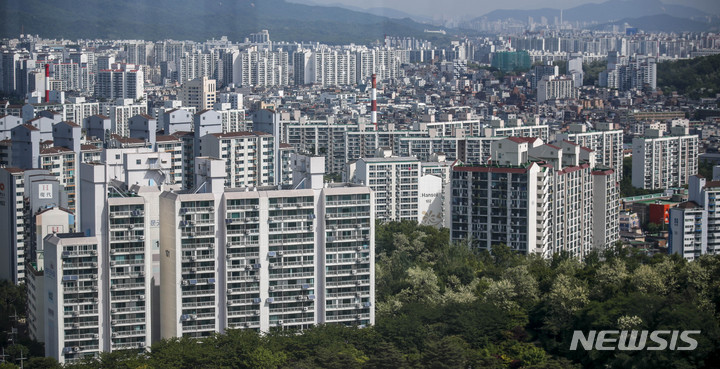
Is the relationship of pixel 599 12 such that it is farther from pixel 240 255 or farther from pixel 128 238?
pixel 128 238

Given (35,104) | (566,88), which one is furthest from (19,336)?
(566,88)

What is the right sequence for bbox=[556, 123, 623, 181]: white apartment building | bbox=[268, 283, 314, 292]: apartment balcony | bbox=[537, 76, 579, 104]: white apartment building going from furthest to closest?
1. bbox=[537, 76, 579, 104]: white apartment building
2. bbox=[556, 123, 623, 181]: white apartment building
3. bbox=[268, 283, 314, 292]: apartment balcony

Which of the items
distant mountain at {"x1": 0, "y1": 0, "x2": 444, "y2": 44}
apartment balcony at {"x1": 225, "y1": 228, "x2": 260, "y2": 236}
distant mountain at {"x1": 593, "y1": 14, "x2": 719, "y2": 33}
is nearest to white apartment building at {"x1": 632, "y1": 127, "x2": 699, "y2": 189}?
distant mountain at {"x1": 593, "y1": 14, "x2": 719, "y2": 33}

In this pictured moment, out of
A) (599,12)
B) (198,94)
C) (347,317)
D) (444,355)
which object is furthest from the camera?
(599,12)

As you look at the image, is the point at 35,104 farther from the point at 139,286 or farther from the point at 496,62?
the point at 496,62

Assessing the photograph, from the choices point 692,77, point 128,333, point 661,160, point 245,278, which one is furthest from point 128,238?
point 692,77

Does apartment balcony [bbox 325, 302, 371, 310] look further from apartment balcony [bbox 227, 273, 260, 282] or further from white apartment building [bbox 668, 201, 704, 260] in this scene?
white apartment building [bbox 668, 201, 704, 260]
